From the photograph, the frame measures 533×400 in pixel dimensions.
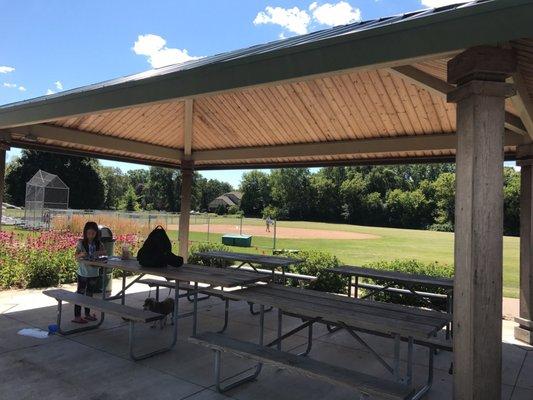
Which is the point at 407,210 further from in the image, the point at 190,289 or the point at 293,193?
the point at 190,289

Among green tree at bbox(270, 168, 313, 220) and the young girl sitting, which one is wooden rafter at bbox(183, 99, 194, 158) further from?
green tree at bbox(270, 168, 313, 220)

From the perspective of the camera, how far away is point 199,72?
404 centimetres

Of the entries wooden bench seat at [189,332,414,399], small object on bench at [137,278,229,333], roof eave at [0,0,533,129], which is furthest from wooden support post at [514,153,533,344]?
roof eave at [0,0,533,129]

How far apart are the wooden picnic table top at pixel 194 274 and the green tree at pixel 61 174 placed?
4340 centimetres

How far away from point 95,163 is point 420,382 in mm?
49847

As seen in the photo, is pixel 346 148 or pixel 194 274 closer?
pixel 194 274

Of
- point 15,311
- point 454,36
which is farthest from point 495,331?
point 15,311

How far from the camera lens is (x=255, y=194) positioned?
275ft

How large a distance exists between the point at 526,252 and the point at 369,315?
352cm

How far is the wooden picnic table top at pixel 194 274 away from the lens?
5.12 meters

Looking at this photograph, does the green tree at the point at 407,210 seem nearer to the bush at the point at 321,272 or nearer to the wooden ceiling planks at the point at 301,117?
the bush at the point at 321,272

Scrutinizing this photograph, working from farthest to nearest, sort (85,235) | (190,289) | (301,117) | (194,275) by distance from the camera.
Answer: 1. (301,117)
2. (85,235)
3. (190,289)
4. (194,275)

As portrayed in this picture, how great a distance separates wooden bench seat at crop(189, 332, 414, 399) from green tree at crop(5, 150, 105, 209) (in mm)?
46002

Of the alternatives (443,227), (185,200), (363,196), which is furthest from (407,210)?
(185,200)
